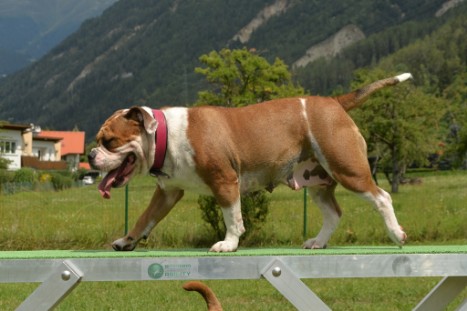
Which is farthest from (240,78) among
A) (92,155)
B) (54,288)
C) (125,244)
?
(54,288)

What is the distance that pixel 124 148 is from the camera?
531 centimetres

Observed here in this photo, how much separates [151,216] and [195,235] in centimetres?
985

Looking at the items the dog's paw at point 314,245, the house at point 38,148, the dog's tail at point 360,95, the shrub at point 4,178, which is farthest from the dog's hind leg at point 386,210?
the house at point 38,148

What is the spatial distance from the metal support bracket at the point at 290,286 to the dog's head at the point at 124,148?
1.23m

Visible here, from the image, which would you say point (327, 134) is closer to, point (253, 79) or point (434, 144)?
point (253, 79)

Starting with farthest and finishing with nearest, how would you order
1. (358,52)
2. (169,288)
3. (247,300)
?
1. (358,52)
2. (169,288)
3. (247,300)

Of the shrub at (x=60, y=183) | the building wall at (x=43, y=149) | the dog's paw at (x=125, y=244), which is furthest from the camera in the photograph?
the building wall at (x=43, y=149)

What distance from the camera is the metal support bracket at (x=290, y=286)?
4855 mm

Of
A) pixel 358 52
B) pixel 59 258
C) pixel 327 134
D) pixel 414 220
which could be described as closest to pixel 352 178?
pixel 327 134

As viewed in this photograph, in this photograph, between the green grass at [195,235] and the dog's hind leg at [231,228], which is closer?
the dog's hind leg at [231,228]

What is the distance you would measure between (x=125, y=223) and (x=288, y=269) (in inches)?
420

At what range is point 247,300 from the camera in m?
10.0

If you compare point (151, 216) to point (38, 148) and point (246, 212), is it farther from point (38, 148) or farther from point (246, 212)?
point (38, 148)

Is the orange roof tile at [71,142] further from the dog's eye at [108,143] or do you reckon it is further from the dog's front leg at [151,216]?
the dog's eye at [108,143]
